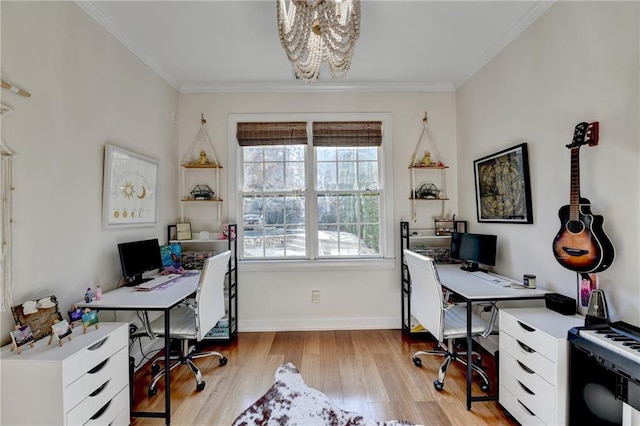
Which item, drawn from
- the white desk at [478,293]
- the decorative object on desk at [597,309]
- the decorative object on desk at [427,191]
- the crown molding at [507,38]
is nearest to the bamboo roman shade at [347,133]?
A: the decorative object on desk at [427,191]

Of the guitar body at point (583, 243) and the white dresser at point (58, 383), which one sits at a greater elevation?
the guitar body at point (583, 243)

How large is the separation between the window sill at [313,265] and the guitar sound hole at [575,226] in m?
1.64

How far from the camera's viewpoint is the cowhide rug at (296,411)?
5.70ft

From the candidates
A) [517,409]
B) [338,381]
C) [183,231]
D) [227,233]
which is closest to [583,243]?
[517,409]

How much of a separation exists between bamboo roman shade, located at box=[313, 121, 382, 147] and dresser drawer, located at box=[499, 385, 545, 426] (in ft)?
7.82

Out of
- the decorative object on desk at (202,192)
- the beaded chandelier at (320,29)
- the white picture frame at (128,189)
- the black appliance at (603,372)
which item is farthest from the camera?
the decorative object on desk at (202,192)

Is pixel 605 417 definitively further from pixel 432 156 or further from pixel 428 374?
pixel 432 156

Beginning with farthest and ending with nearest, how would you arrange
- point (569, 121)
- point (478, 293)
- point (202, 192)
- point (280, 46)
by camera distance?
point (202, 192)
point (280, 46)
point (478, 293)
point (569, 121)

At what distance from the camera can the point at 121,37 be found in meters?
2.21

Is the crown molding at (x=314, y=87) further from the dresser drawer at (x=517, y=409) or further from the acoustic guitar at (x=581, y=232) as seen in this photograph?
the dresser drawer at (x=517, y=409)

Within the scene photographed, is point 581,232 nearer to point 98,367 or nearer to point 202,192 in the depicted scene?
point 98,367

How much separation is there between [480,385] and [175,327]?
2287 mm

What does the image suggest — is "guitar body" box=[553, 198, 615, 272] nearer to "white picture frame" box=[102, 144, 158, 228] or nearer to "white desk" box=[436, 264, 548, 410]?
"white desk" box=[436, 264, 548, 410]

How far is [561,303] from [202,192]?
10.4 feet
